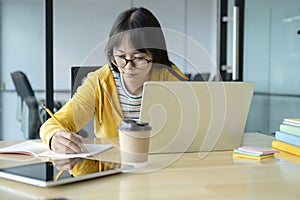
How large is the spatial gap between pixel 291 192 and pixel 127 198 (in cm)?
31

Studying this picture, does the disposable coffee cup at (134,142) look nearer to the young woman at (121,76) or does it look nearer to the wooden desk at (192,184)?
the wooden desk at (192,184)

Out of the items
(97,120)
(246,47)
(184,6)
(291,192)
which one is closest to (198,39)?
(184,6)

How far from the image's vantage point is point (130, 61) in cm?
152

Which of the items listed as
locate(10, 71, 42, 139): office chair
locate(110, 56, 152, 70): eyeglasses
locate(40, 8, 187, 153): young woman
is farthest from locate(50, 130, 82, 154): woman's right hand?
locate(10, 71, 42, 139): office chair

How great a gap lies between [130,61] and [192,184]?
77cm

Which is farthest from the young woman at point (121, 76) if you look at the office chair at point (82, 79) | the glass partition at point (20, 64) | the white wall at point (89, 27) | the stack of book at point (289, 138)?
the glass partition at point (20, 64)

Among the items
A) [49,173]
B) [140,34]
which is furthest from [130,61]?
[49,173]

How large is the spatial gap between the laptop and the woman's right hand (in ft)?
0.62

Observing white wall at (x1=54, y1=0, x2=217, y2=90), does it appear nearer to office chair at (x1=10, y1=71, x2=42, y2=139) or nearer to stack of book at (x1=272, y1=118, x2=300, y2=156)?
office chair at (x1=10, y1=71, x2=42, y2=139)

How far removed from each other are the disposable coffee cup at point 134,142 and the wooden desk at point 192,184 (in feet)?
0.13

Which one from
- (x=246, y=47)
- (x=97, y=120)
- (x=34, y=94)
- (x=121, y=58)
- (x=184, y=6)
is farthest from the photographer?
(x=184, y=6)

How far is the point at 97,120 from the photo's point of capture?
5.44 feet

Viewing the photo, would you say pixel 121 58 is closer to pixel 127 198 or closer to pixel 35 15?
pixel 127 198

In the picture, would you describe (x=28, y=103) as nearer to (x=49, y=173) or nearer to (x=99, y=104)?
(x=99, y=104)
